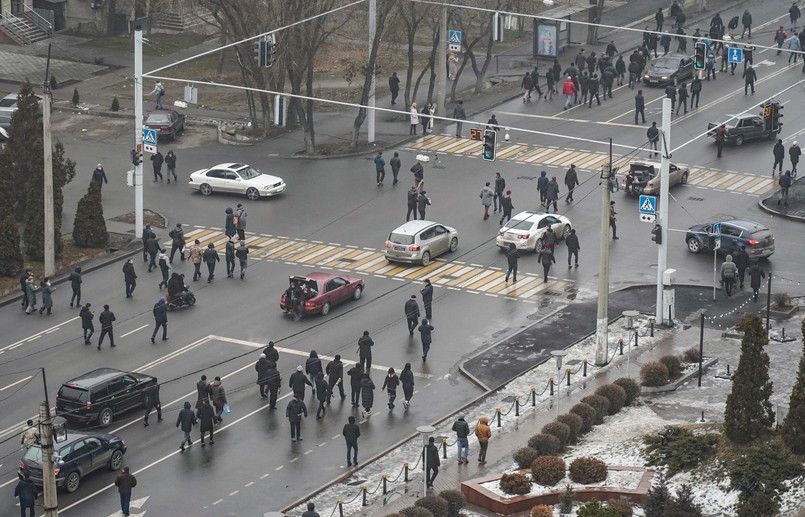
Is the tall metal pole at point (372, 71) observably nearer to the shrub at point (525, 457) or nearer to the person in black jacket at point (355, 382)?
the person in black jacket at point (355, 382)

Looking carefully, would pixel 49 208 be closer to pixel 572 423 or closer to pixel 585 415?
pixel 585 415

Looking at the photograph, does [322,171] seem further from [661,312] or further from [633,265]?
[661,312]

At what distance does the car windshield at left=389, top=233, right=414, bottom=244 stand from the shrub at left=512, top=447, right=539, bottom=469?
17.9m

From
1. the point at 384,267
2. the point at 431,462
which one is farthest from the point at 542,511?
the point at 384,267

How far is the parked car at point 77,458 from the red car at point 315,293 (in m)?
11.3

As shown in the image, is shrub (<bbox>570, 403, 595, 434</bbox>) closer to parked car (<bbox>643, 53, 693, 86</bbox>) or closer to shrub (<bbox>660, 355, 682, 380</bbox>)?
shrub (<bbox>660, 355, 682, 380</bbox>)

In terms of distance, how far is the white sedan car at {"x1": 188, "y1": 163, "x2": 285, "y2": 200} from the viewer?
215 feet

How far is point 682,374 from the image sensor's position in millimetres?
46844

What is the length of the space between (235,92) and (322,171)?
16196mm

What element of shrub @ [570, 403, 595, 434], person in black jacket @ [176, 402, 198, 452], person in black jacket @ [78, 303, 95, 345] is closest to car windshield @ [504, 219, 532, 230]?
person in black jacket @ [78, 303, 95, 345]

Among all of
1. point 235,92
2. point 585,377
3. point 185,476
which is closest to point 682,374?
point 585,377

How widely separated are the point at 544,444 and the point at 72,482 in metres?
12.0

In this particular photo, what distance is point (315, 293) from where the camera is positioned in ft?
173

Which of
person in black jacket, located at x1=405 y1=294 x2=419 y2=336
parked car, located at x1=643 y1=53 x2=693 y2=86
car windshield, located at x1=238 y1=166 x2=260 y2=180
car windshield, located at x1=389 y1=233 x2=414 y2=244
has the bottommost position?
person in black jacket, located at x1=405 y1=294 x2=419 y2=336
